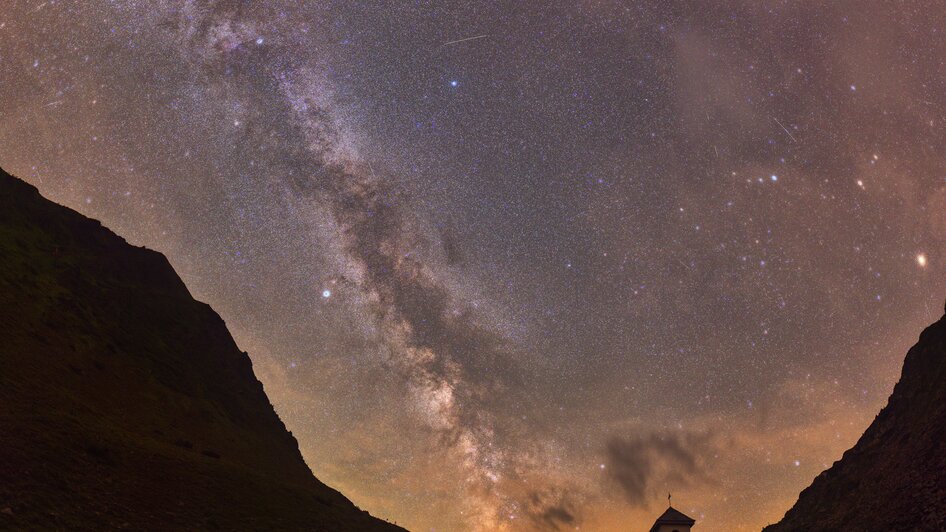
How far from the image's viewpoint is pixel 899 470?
44125 mm

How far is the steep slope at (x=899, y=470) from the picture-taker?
126ft

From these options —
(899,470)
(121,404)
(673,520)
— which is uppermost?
(899,470)

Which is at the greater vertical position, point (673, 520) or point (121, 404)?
point (673, 520)

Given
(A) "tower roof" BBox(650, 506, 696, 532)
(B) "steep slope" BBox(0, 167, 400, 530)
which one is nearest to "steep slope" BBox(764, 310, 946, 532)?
(A) "tower roof" BBox(650, 506, 696, 532)

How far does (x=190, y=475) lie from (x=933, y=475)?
53603 mm

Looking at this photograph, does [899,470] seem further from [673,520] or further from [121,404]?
[121,404]

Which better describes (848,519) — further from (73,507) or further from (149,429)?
(149,429)

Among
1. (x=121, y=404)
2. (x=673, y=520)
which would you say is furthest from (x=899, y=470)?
(x=121, y=404)

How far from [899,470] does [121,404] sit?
67.7 meters

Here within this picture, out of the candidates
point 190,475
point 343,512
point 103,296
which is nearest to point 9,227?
point 103,296

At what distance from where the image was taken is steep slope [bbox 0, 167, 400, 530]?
28.1 meters

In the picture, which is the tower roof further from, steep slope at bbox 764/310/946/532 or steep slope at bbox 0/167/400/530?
steep slope at bbox 0/167/400/530

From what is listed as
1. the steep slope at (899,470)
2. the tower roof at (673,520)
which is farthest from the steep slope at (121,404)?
the steep slope at (899,470)

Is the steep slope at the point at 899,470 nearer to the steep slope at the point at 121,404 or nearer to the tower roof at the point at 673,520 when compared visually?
the tower roof at the point at 673,520
